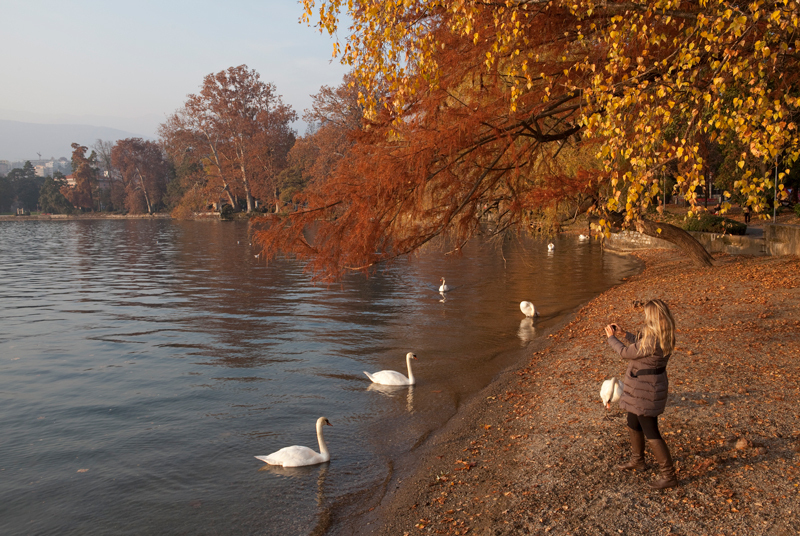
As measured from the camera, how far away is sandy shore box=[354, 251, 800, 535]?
5.13 meters

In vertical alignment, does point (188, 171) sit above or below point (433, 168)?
above

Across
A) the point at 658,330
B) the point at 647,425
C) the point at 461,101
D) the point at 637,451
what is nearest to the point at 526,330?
the point at 461,101

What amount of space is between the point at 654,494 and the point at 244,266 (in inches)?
1193

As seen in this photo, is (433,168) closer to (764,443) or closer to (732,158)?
(764,443)

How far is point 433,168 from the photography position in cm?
1043

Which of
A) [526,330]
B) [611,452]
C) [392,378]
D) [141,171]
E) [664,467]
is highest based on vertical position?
[141,171]

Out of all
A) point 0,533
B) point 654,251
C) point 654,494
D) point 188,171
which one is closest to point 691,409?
point 654,494

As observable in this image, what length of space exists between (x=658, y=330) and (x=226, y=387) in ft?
29.6

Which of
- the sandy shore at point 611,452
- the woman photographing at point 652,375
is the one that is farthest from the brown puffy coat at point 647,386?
the sandy shore at point 611,452

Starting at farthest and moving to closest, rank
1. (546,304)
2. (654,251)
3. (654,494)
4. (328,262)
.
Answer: (654,251), (546,304), (328,262), (654,494)

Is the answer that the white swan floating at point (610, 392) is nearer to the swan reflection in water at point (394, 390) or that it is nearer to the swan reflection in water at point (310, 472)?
the swan reflection in water at point (394, 390)

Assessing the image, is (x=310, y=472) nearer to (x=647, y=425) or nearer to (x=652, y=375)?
(x=647, y=425)

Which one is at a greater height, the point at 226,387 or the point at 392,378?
the point at 392,378

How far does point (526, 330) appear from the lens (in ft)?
51.5
